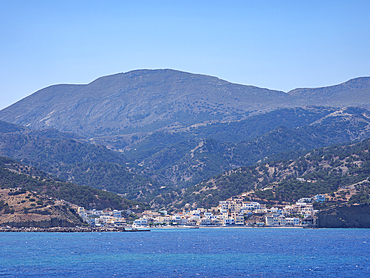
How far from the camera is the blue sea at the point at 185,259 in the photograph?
3204 inches

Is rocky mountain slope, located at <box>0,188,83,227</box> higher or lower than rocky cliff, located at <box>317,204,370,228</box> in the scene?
higher

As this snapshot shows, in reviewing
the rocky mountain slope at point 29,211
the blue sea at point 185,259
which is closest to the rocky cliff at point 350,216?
the blue sea at point 185,259

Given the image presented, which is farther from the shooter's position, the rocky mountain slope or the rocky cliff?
the rocky cliff

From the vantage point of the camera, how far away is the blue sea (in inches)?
3204

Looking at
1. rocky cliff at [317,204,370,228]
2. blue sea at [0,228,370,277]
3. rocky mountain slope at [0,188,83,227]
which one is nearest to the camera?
blue sea at [0,228,370,277]

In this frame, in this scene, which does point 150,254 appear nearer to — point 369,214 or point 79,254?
point 79,254

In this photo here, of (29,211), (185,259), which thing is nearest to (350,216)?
(29,211)

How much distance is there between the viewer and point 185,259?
97.6 m

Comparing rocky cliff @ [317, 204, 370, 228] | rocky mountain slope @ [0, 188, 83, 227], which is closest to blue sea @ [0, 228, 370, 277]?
rocky mountain slope @ [0, 188, 83, 227]

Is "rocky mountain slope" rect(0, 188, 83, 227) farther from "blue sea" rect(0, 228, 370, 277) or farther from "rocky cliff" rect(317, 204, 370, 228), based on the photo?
"rocky cliff" rect(317, 204, 370, 228)

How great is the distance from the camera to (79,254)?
10356 cm

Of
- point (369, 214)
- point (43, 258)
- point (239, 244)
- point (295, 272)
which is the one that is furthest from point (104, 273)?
point (369, 214)

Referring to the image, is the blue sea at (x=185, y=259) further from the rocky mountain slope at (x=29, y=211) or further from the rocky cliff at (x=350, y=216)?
the rocky cliff at (x=350, y=216)

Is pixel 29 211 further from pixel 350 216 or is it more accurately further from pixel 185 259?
pixel 350 216
